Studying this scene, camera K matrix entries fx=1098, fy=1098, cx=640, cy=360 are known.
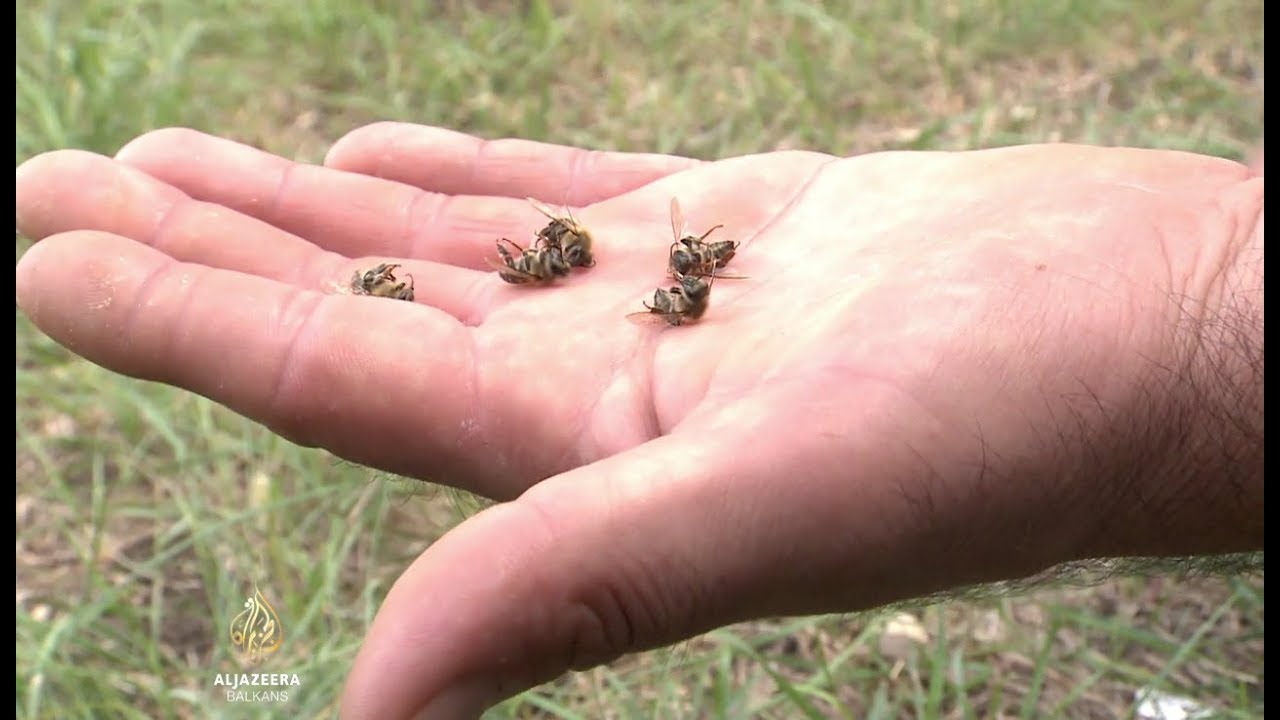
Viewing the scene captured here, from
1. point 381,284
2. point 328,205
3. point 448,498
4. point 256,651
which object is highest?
point 328,205

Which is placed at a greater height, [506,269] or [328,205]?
[328,205]

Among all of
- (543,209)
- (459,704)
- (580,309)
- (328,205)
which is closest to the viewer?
(459,704)

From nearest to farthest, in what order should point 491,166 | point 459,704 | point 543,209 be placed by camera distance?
point 459,704, point 543,209, point 491,166

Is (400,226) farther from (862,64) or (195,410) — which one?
(862,64)

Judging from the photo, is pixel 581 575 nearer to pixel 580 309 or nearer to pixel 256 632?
pixel 580 309

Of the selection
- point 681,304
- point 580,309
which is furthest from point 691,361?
point 580,309

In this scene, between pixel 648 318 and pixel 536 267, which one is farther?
pixel 536 267

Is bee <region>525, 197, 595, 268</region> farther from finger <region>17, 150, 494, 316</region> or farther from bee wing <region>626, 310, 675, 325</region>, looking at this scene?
bee wing <region>626, 310, 675, 325</region>

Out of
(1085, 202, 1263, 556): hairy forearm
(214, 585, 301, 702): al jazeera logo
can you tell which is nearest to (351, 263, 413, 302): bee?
(214, 585, 301, 702): al jazeera logo
